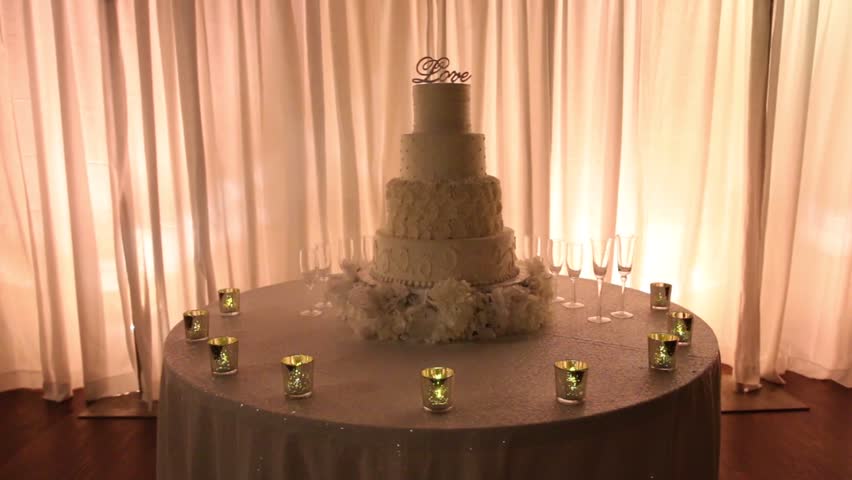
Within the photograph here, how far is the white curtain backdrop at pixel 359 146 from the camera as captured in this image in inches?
133

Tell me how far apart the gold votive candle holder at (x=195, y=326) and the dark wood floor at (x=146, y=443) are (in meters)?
1.21

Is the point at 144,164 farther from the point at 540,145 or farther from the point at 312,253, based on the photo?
the point at 540,145

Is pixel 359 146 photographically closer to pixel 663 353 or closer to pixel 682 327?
pixel 682 327

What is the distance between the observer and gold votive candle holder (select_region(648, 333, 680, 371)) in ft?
5.64

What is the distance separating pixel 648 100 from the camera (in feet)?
12.3

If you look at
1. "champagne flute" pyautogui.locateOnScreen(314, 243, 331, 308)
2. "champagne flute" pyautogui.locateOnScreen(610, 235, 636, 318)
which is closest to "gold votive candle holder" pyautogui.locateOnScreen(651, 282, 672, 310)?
"champagne flute" pyautogui.locateOnScreen(610, 235, 636, 318)

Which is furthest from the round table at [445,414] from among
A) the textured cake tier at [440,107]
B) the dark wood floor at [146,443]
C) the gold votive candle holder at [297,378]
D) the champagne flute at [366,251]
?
the dark wood floor at [146,443]

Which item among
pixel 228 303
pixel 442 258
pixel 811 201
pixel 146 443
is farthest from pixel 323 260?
pixel 811 201

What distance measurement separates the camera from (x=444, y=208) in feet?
7.01

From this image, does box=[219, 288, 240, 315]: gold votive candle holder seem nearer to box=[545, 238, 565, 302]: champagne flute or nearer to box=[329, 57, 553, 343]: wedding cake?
box=[329, 57, 553, 343]: wedding cake

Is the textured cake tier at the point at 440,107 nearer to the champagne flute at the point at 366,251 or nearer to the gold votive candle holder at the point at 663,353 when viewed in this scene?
the champagne flute at the point at 366,251

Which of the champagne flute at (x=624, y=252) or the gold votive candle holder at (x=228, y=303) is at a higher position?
the champagne flute at (x=624, y=252)

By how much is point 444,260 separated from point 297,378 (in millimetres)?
711

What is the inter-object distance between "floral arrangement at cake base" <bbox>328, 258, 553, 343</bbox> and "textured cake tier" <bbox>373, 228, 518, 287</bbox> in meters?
0.06
